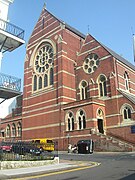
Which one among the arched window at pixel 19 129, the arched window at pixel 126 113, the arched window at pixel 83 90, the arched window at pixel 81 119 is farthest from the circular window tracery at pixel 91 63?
the arched window at pixel 19 129

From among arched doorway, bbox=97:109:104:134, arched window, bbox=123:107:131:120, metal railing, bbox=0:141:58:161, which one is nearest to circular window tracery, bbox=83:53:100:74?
arched doorway, bbox=97:109:104:134

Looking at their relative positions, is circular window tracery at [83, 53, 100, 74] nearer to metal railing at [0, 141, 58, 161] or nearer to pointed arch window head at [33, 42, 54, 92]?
pointed arch window head at [33, 42, 54, 92]

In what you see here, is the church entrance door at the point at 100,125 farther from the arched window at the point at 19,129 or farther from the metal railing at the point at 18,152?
the arched window at the point at 19,129

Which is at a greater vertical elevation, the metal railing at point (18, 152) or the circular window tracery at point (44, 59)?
the circular window tracery at point (44, 59)

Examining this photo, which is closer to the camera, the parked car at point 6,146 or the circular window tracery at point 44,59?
the parked car at point 6,146

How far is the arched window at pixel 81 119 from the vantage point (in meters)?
32.8

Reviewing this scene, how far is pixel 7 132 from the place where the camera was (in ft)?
158

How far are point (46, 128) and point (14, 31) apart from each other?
89.5ft

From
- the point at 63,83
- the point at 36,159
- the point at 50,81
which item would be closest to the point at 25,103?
the point at 50,81

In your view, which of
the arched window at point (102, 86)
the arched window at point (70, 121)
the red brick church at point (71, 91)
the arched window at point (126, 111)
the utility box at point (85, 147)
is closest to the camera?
the utility box at point (85, 147)

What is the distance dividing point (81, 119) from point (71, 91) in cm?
725

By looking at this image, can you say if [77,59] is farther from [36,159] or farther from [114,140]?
[36,159]

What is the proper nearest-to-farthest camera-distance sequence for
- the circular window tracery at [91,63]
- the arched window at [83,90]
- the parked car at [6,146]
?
the parked car at [6,146] < the circular window tracery at [91,63] < the arched window at [83,90]

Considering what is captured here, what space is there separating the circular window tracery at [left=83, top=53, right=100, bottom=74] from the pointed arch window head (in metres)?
6.57
